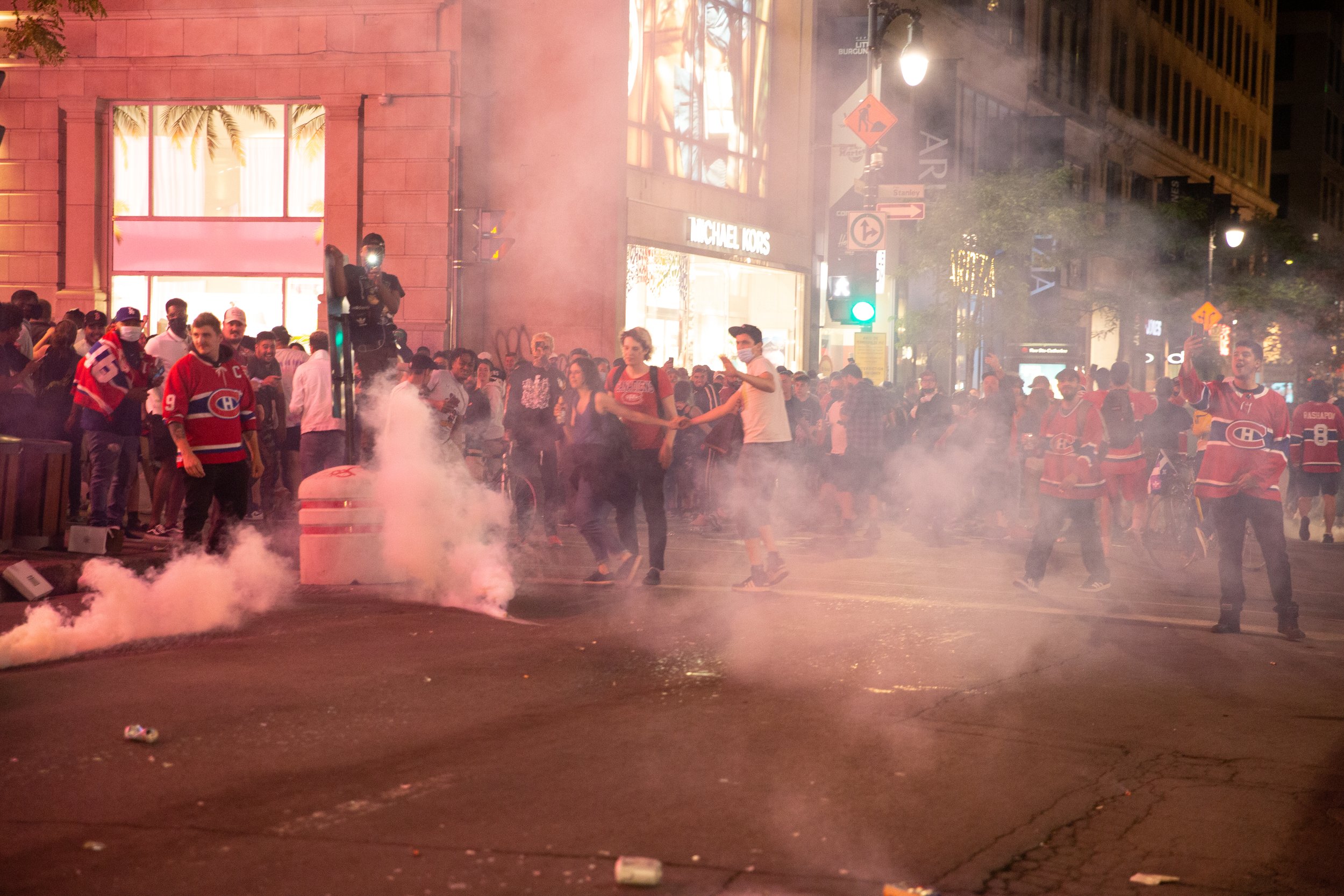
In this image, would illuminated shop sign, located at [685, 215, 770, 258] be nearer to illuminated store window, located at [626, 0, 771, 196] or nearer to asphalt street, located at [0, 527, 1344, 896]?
illuminated store window, located at [626, 0, 771, 196]

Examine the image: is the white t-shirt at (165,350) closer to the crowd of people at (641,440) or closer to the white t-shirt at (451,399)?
the crowd of people at (641,440)

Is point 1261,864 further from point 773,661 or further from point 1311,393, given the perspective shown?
point 1311,393

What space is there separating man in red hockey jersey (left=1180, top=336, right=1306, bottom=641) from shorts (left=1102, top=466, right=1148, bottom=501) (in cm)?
358

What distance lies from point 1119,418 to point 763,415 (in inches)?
125

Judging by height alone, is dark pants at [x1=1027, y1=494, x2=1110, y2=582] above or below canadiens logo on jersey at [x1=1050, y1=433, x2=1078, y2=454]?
below

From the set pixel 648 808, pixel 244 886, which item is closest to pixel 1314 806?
pixel 648 808

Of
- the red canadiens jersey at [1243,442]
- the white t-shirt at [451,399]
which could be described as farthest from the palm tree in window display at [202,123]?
the red canadiens jersey at [1243,442]

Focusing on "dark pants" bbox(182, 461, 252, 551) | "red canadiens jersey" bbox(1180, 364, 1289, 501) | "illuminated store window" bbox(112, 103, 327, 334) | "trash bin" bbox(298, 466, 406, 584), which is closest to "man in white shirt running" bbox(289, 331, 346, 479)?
"dark pants" bbox(182, 461, 252, 551)

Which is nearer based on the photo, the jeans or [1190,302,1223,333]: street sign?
the jeans

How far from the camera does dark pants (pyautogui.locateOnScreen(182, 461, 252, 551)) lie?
24.1 feet

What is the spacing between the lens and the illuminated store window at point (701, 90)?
1634cm

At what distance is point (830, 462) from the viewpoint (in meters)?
12.1

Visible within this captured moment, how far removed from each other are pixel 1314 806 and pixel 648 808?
1.95 metres

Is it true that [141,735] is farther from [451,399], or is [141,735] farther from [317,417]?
[451,399]
